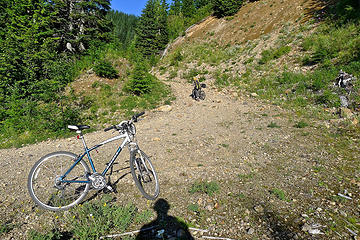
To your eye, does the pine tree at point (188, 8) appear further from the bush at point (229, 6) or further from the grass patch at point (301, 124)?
the grass patch at point (301, 124)

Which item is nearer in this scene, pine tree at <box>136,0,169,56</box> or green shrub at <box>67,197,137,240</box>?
green shrub at <box>67,197,137,240</box>

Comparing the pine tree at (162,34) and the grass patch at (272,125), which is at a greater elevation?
the pine tree at (162,34)

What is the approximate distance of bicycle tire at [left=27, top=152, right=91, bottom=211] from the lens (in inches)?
132

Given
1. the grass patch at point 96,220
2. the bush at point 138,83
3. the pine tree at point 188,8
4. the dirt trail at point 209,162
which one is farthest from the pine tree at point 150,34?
the grass patch at point 96,220

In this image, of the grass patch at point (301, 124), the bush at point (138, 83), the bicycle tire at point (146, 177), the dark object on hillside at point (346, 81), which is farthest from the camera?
the bush at point (138, 83)

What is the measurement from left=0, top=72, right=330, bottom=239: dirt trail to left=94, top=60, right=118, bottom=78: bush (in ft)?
19.9

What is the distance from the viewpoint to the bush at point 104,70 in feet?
44.6

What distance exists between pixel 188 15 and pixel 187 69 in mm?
37030

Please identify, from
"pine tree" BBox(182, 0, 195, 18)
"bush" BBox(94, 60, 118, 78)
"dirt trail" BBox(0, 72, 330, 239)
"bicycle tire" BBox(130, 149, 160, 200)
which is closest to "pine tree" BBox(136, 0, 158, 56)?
"pine tree" BBox(182, 0, 195, 18)

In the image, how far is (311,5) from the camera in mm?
21031

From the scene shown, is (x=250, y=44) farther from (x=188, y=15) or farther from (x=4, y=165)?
(x=188, y=15)

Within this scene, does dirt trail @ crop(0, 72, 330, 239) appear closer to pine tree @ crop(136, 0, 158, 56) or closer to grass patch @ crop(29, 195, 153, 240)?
grass patch @ crop(29, 195, 153, 240)

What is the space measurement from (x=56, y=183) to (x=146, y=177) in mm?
1781

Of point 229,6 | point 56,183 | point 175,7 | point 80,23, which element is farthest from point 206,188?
point 175,7
